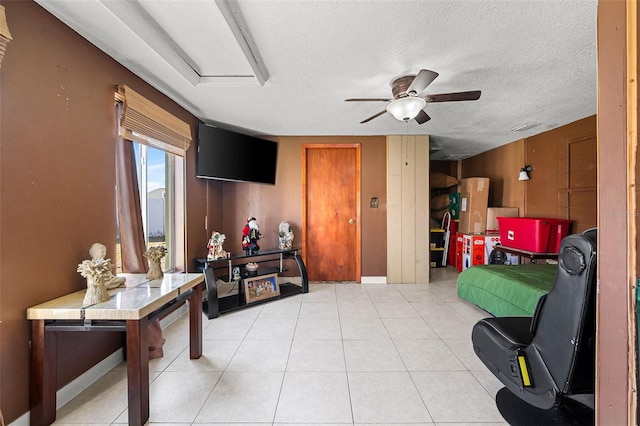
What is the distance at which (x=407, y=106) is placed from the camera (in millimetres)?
2168

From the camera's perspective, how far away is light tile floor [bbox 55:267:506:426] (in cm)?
148

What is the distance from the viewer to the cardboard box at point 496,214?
445 centimetres

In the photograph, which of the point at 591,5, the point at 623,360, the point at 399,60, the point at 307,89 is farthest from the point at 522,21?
the point at 623,360

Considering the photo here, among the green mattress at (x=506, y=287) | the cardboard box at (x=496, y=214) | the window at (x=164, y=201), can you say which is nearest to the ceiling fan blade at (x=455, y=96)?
the green mattress at (x=506, y=287)

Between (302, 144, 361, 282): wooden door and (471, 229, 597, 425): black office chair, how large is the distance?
2723 mm

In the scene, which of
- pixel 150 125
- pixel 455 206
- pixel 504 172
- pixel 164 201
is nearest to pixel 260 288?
pixel 164 201

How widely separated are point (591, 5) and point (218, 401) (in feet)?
10.7

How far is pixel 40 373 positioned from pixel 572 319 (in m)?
2.66

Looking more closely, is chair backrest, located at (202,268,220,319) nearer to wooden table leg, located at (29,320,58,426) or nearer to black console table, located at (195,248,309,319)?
black console table, located at (195,248,309,319)

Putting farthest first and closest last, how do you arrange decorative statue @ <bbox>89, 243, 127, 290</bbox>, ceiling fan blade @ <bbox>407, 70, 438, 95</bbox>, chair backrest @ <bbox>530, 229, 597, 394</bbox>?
ceiling fan blade @ <bbox>407, 70, 438, 95</bbox> → decorative statue @ <bbox>89, 243, 127, 290</bbox> → chair backrest @ <bbox>530, 229, 597, 394</bbox>

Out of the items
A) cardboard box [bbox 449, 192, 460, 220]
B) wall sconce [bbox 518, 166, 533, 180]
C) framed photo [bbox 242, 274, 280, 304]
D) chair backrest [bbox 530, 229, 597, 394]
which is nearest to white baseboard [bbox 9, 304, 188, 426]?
framed photo [bbox 242, 274, 280, 304]

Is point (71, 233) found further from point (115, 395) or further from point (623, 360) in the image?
point (623, 360)

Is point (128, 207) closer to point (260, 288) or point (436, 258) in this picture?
point (260, 288)

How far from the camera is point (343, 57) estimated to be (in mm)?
1946
